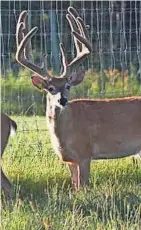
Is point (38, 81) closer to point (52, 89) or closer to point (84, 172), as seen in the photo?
point (52, 89)

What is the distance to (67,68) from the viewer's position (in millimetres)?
7477

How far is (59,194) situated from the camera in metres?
6.52

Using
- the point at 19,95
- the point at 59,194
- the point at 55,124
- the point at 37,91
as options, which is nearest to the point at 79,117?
the point at 55,124

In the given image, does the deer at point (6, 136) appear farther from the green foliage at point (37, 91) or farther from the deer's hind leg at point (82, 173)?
the green foliage at point (37, 91)

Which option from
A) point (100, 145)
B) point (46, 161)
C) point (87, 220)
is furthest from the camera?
point (46, 161)

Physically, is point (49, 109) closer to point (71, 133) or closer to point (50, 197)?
point (71, 133)

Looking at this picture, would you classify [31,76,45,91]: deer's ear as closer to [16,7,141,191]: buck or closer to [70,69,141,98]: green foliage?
[16,7,141,191]: buck

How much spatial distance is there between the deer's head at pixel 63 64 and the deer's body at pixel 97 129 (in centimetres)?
29

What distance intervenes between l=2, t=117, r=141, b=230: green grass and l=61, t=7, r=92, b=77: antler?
3.39 feet

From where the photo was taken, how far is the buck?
24.3 feet

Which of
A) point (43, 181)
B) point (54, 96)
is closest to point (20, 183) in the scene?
point (43, 181)

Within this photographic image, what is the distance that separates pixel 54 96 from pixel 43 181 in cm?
88

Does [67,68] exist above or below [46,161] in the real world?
above

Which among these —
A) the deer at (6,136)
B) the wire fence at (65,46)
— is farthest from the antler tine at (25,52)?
the wire fence at (65,46)
